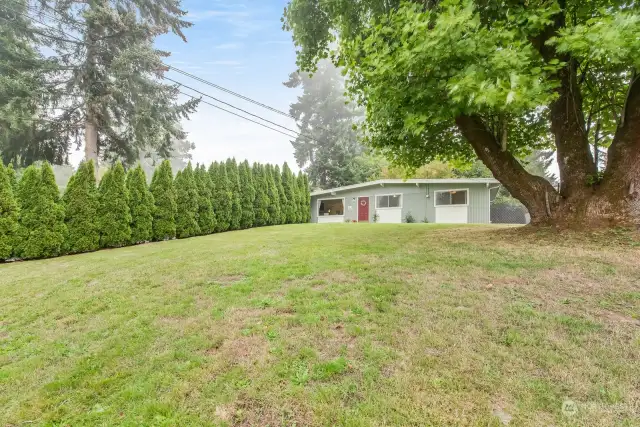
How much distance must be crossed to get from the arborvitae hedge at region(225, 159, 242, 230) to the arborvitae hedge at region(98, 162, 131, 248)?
469 centimetres

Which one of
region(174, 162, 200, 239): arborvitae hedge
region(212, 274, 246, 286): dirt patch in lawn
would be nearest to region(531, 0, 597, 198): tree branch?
region(212, 274, 246, 286): dirt patch in lawn

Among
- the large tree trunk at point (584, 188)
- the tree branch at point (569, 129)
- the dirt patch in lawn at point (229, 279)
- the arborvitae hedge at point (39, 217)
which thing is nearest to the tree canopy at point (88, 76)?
the arborvitae hedge at point (39, 217)

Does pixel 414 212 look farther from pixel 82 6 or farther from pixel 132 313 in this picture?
pixel 82 6

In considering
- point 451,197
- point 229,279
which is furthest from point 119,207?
point 451,197

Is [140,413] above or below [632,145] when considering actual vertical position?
below

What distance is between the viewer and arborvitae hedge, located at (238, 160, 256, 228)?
14.2m

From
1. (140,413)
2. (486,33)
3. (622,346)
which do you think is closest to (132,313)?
(140,413)

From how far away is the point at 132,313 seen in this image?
3416 mm

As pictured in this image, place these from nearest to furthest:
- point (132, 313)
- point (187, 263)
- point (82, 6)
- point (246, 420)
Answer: point (246, 420) < point (132, 313) < point (187, 263) < point (82, 6)

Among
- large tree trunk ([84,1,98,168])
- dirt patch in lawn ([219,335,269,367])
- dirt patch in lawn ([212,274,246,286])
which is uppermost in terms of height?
large tree trunk ([84,1,98,168])

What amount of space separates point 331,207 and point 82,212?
15229 millimetres

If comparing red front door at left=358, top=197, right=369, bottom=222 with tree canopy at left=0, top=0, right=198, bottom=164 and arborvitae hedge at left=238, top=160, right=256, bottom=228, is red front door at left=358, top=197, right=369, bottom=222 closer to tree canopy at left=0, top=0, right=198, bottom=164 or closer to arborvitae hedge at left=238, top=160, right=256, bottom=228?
arborvitae hedge at left=238, top=160, right=256, bottom=228

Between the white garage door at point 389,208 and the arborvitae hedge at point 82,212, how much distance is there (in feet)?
45.6

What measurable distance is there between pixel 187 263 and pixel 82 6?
14597mm
